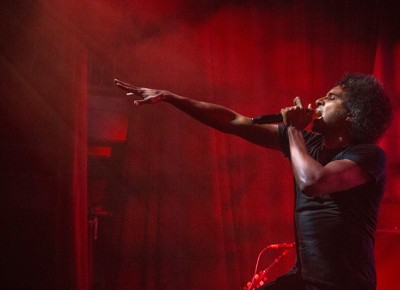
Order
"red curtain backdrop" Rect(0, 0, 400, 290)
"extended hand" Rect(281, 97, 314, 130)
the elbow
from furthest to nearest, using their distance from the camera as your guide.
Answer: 1. "red curtain backdrop" Rect(0, 0, 400, 290)
2. "extended hand" Rect(281, 97, 314, 130)
3. the elbow

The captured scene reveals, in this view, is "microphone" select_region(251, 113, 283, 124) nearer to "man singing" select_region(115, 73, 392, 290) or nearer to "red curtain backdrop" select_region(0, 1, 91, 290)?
"man singing" select_region(115, 73, 392, 290)

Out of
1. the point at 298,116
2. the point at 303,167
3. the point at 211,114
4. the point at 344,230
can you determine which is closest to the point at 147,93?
the point at 211,114

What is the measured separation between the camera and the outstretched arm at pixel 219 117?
201cm

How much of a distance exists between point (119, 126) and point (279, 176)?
5.23 feet

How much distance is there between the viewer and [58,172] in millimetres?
2518

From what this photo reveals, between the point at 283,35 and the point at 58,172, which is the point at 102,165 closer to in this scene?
the point at 58,172

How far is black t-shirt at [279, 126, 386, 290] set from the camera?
4.84 feet

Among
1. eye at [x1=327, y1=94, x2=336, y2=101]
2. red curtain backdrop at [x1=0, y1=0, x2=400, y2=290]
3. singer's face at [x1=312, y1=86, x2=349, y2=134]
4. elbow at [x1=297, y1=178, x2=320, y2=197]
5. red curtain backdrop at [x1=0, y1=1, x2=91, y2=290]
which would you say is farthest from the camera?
red curtain backdrop at [x1=0, y1=0, x2=400, y2=290]

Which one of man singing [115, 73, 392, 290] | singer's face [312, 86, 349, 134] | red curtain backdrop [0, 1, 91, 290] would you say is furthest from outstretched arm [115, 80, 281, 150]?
red curtain backdrop [0, 1, 91, 290]

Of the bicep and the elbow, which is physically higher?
the bicep

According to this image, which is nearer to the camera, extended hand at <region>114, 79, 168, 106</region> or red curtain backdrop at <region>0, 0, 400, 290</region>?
extended hand at <region>114, 79, 168, 106</region>

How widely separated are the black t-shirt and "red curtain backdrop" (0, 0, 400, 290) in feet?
3.88

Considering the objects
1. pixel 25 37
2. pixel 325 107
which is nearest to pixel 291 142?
pixel 325 107

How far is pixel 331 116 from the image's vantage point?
184 cm
